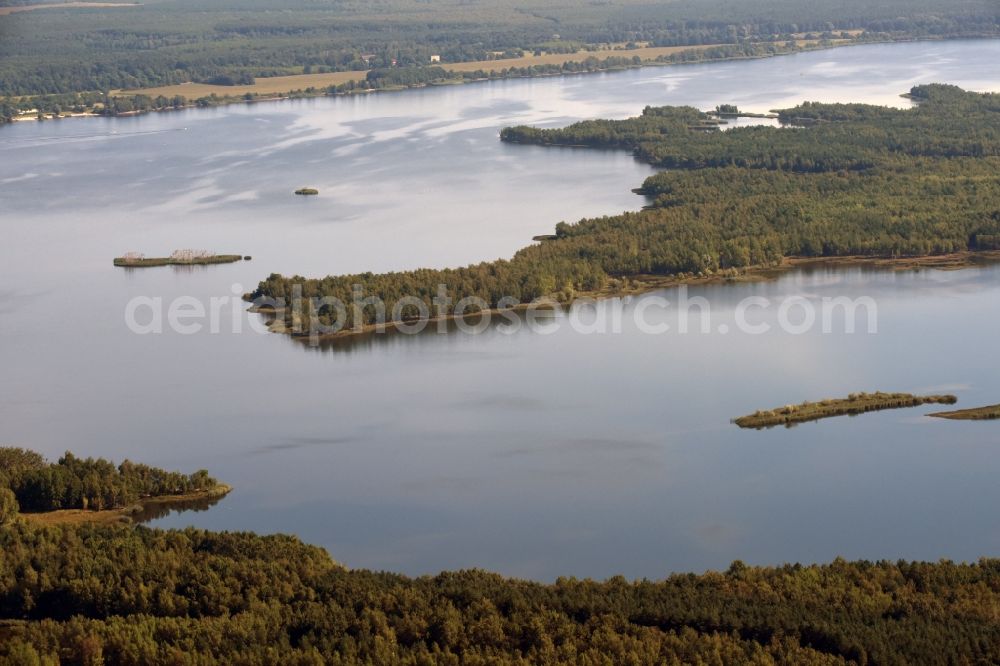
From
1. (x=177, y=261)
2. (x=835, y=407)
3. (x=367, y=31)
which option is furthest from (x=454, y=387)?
(x=367, y=31)

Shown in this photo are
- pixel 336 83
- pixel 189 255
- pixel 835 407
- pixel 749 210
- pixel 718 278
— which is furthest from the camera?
pixel 336 83

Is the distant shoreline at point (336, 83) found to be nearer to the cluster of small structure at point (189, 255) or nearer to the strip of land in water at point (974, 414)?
the cluster of small structure at point (189, 255)

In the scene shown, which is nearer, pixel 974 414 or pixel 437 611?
pixel 437 611

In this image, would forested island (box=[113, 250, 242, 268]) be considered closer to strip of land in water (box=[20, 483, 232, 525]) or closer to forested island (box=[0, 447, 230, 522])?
forested island (box=[0, 447, 230, 522])

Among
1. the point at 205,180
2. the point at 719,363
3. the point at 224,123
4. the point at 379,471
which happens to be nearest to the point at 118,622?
the point at 379,471

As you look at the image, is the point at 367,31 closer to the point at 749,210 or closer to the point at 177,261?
the point at 749,210
